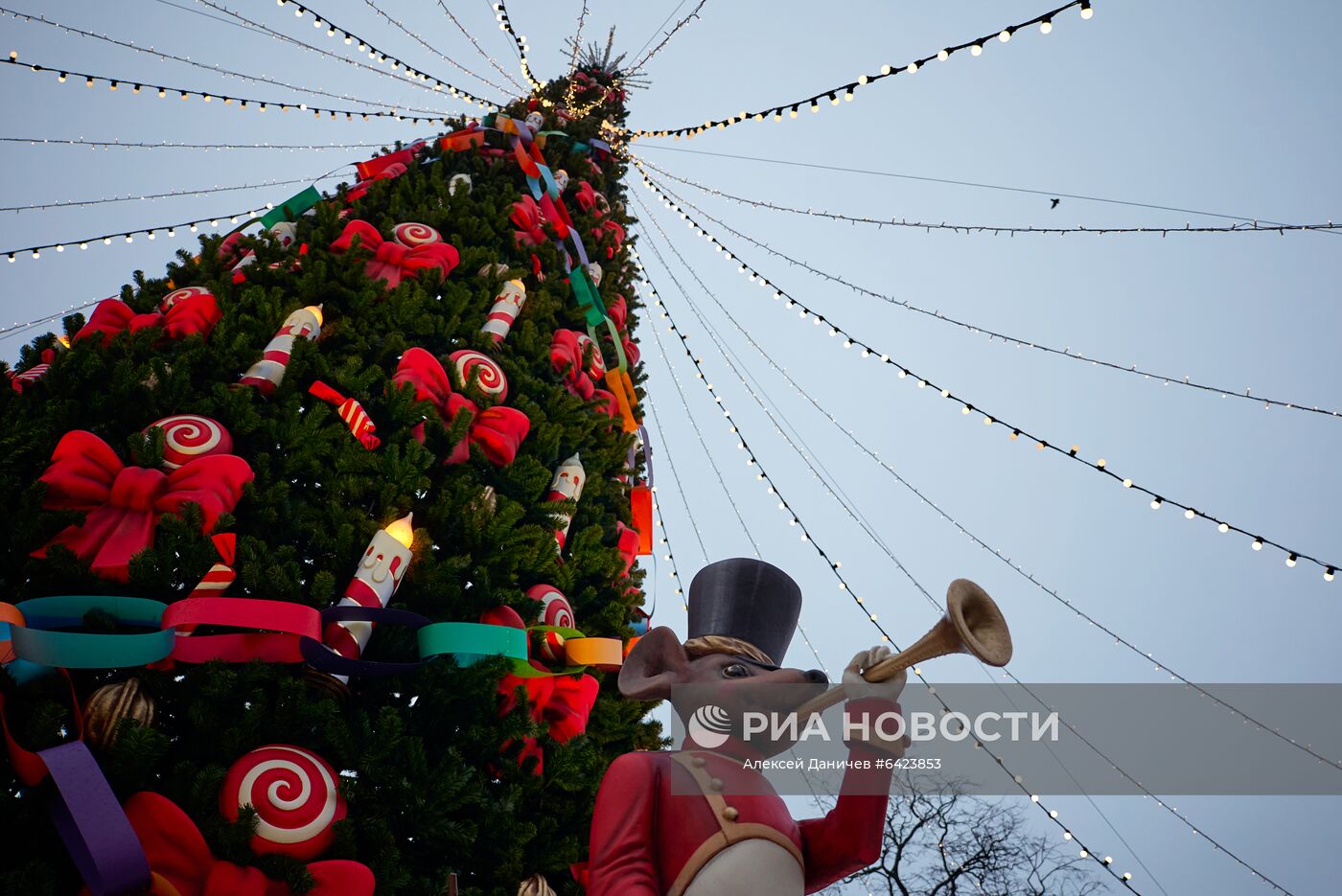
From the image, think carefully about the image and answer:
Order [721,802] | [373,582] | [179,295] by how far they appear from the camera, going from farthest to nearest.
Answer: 1. [179,295]
2. [373,582]
3. [721,802]

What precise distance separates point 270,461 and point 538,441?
783 mm

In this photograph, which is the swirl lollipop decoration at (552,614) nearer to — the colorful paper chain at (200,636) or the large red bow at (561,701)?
the large red bow at (561,701)

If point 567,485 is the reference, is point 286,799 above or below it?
below

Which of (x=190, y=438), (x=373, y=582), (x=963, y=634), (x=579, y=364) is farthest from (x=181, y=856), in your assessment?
(x=579, y=364)

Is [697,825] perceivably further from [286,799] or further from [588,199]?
[588,199]

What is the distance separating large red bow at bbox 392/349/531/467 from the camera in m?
2.36

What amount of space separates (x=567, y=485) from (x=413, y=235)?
101 cm

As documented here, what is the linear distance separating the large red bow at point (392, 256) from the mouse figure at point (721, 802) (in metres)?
1.48

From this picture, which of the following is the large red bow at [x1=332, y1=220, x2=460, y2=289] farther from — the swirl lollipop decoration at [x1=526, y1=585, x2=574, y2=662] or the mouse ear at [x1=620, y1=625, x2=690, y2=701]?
the mouse ear at [x1=620, y1=625, x2=690, y2=701]

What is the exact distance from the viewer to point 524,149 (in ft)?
13.1

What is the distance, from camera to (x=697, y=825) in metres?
1.74

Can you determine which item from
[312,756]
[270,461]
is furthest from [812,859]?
[270,461]

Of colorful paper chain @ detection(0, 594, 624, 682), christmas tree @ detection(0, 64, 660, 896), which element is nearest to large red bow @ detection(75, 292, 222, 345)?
christmas tree @ detection(0, 64, 660, 896)

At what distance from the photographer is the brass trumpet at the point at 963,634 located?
1518 mm
